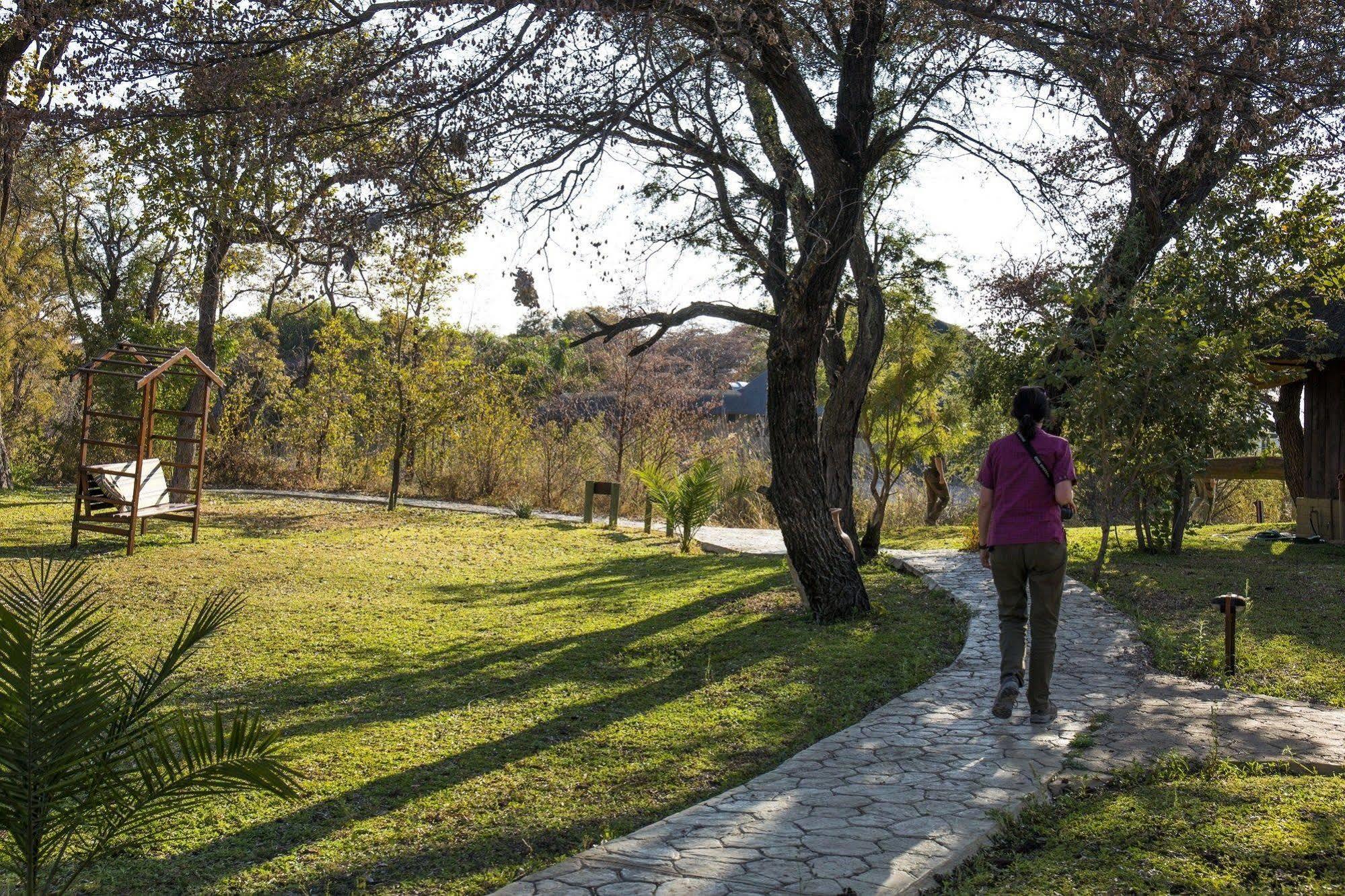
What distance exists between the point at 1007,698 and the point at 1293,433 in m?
13.1

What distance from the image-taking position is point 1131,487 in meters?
11.7

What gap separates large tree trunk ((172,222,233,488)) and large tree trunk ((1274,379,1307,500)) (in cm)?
1603

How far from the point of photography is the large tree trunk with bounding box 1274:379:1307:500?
16.6m

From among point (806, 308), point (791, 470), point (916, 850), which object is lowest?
point (916, 850)

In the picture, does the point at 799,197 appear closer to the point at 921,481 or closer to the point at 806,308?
the point at 806,308

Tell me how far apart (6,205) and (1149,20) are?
16364mm

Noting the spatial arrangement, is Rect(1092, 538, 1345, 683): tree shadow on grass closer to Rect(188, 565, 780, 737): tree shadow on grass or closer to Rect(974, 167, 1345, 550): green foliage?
Rect(974, 167, 1345, 550): green foliage

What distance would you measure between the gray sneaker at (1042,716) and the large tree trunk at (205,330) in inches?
529

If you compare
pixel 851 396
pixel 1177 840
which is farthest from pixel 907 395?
pixel 1177 840

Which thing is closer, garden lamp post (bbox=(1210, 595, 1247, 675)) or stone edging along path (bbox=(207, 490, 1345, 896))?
stone edging along path (bbox=(207, 490, 1345, 896))

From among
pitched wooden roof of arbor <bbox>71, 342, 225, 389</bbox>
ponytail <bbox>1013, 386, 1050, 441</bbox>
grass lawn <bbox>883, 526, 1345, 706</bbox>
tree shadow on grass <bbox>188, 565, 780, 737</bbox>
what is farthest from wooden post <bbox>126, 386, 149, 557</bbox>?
grass lawn <bbox>883, 526, 1345, 706</bbox>

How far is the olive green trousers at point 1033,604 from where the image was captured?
5980mm

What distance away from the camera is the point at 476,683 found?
7.36 metres

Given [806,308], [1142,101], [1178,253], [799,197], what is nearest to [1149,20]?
[1142,101]
